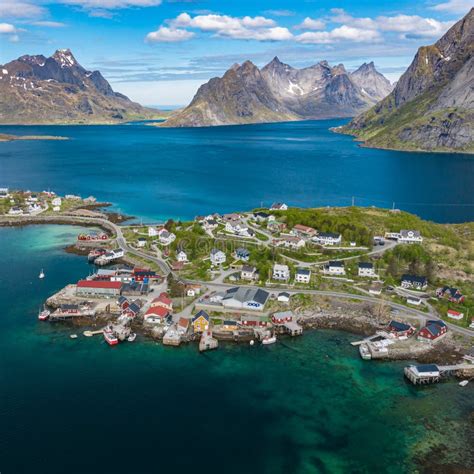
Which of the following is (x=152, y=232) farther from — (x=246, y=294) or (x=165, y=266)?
(x=246, y=294)

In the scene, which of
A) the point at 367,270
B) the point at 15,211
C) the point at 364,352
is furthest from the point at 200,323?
the point at 15,211

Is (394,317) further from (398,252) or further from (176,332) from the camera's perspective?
(176,332)

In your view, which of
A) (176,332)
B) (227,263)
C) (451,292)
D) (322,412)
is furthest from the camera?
(227,263)

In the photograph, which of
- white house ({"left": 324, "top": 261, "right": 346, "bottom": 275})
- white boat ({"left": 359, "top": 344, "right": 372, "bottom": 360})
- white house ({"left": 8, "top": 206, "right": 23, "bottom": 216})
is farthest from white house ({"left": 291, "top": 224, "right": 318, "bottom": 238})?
white house ({"left": 8, "top": 206, "right": 23, "bottom": 216})

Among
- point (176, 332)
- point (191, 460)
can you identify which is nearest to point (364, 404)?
point (191, 460)

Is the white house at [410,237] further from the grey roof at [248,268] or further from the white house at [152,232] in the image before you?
the white house at [152,232]

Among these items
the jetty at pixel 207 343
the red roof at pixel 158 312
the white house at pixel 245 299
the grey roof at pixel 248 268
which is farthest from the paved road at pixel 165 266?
the jetty at pixel 207 343
